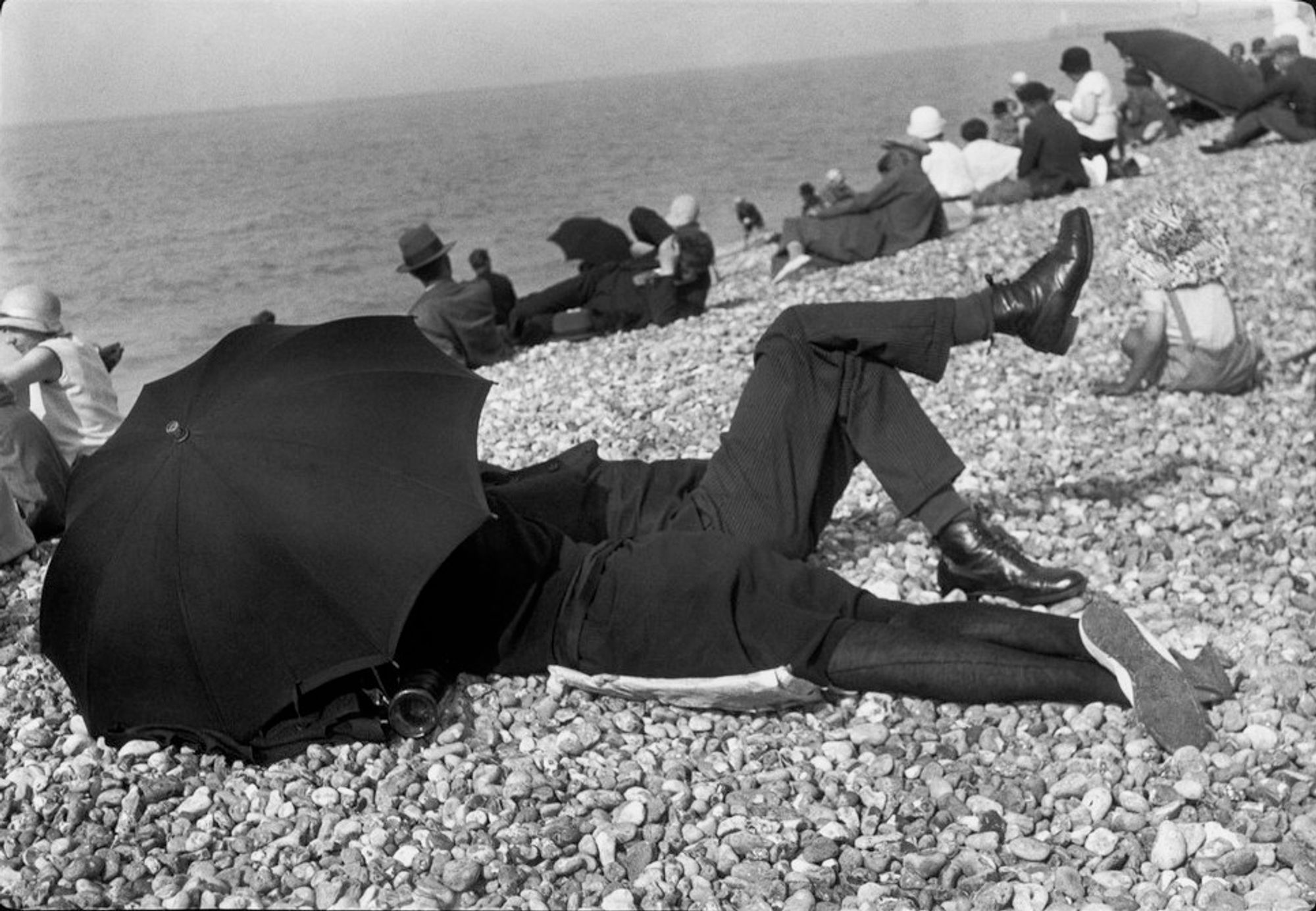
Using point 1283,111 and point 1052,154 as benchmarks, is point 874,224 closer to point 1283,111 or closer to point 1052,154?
point 1052,154

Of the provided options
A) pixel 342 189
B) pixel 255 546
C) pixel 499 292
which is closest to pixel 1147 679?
pixel 255 546

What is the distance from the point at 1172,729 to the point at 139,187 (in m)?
32.9

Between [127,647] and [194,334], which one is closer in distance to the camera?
[127,647]

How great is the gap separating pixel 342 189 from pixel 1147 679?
115 ft

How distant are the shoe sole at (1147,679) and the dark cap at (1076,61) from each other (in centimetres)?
1424

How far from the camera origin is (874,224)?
13766 millimetres

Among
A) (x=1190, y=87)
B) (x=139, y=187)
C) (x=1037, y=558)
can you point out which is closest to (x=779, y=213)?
(x=1190, y=87)

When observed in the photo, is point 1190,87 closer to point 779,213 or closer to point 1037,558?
point 779,213

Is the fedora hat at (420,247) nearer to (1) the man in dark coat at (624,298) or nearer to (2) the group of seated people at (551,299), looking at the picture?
(2) the group of seated people at (551,299)

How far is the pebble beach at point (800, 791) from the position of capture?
355 centimetres

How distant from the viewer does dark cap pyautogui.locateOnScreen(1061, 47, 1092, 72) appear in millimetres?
16891

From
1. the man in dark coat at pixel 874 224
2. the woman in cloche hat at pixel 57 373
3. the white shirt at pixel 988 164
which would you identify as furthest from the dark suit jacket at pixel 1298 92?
the woman in cloche hat at pixel 57 373

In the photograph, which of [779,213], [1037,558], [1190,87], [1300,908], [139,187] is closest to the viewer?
[1300,908]

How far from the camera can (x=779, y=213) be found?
25.7 metres
